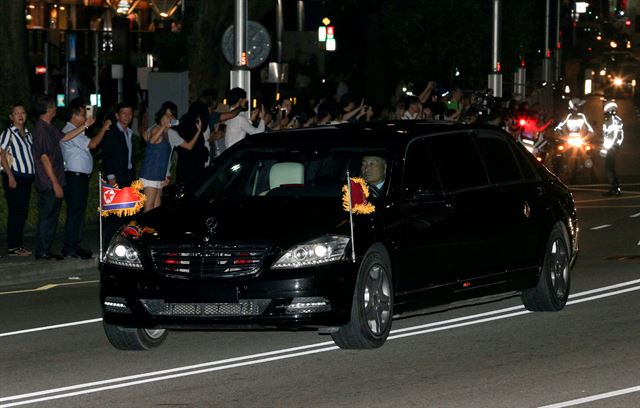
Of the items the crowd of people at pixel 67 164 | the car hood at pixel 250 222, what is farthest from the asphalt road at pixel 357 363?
the crowd of people at pixel 67 164

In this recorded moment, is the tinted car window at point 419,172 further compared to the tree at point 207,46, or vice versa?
the tree at point 207,46

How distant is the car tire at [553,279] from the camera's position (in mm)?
13461

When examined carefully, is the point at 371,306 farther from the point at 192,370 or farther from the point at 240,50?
the point at 240,50

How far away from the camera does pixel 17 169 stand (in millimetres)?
18141

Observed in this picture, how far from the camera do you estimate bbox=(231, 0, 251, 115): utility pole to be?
23.2m

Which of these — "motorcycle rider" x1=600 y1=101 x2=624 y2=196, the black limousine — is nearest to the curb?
the black limousine

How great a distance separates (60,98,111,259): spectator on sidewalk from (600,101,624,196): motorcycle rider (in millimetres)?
13436

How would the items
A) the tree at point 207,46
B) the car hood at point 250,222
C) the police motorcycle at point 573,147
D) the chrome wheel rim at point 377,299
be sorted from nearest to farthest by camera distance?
the car hood at point 250,222 → the chrome wheel rim at point 377,299 → the tree at point 207,46 → the police motorcycle at point 573,147

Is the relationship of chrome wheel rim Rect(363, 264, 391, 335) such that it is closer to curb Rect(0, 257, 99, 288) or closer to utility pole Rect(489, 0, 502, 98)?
curb Rect(0, 257, 99, 288)

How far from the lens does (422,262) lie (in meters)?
12.0

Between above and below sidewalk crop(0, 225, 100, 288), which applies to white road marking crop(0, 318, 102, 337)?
above

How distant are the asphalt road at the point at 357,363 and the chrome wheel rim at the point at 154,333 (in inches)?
6.3

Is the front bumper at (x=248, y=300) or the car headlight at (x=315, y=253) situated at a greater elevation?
the car headlight at (x=315, y=253)

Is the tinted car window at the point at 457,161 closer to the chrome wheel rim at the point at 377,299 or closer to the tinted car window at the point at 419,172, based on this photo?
the tinted car window at the point at 419,172
